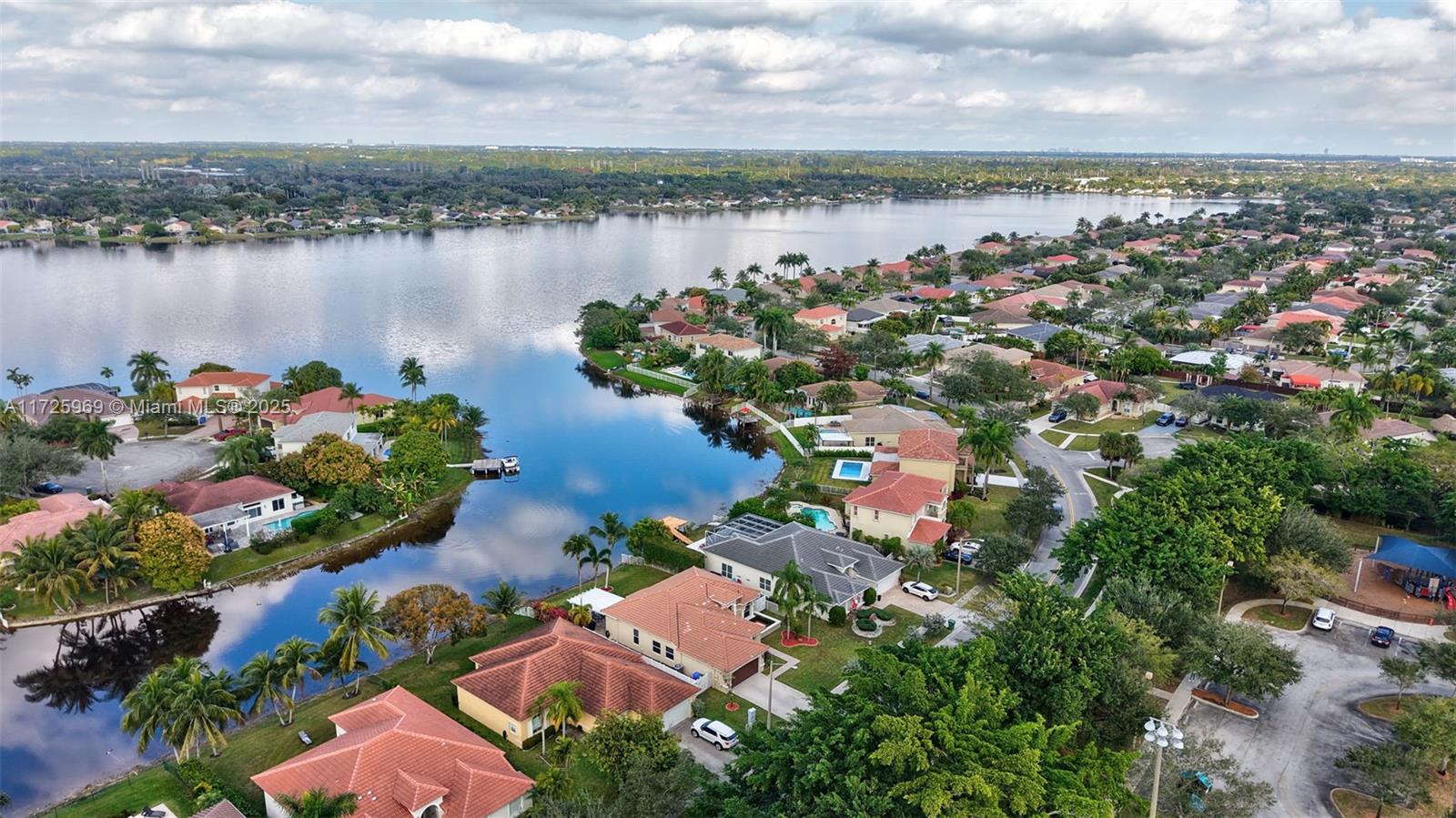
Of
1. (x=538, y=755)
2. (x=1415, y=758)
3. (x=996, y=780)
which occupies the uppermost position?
(x=996, y=780)

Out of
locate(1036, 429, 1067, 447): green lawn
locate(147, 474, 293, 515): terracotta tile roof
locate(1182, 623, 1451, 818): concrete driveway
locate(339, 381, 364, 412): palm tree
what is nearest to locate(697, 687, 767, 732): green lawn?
locate(1182, 623, 1451, 818): concrete driveway

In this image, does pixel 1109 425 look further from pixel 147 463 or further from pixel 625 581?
pixel 147 463

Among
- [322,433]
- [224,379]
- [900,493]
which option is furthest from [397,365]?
[900,493]

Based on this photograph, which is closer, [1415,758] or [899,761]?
[899,761]

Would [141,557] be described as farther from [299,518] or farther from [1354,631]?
[1354,631]

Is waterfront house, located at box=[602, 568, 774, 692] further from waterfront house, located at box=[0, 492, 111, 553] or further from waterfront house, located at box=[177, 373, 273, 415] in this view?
waterfront house, located at box=[177, 373, 273, 415]

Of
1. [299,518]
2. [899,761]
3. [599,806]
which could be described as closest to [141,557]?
[299,518]
